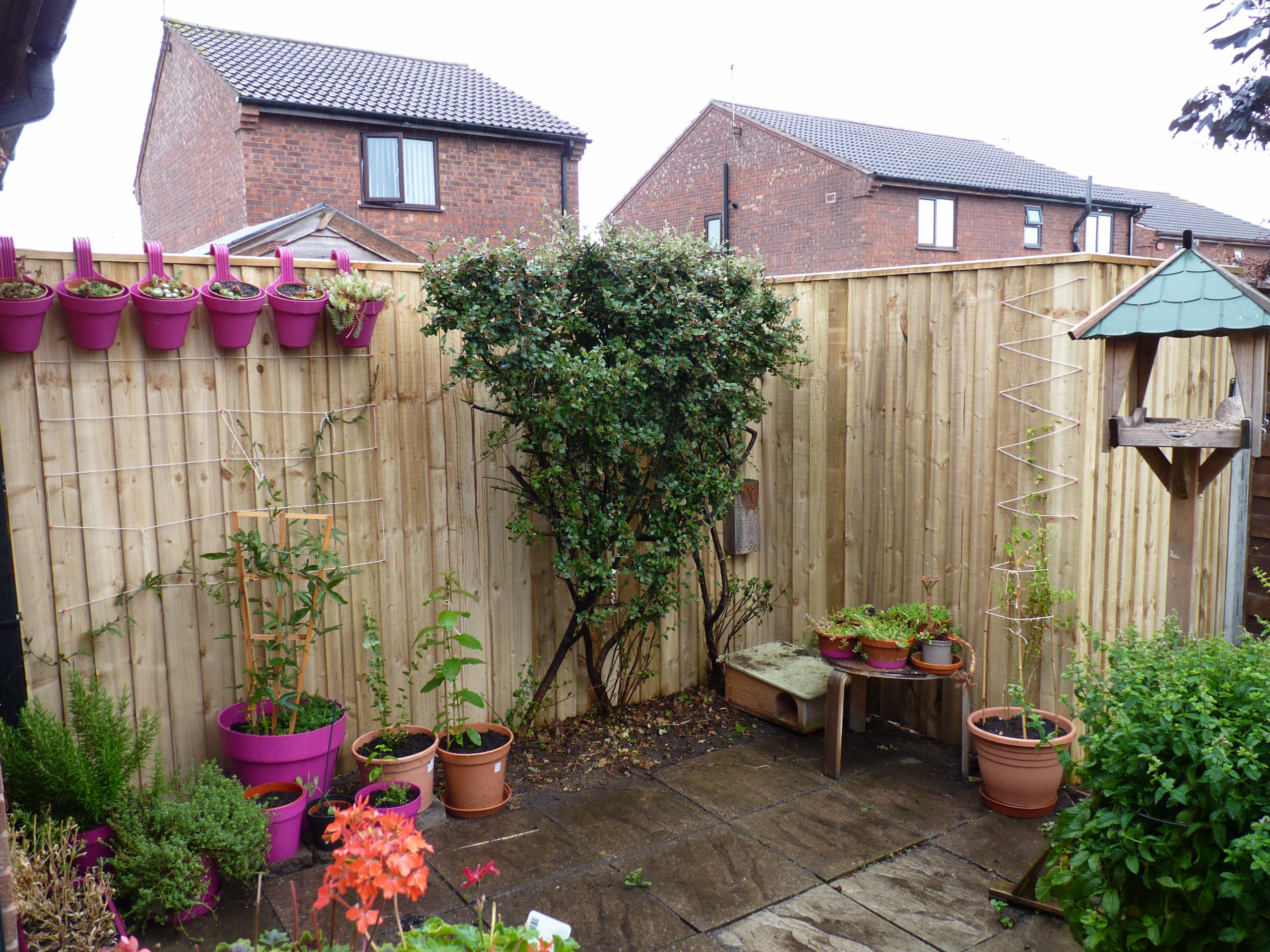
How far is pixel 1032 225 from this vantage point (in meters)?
20.7

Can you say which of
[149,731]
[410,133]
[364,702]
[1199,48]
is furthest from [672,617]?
[410,133]

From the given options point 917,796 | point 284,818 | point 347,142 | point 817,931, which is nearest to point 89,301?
point 284,818

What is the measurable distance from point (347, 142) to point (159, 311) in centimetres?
1158

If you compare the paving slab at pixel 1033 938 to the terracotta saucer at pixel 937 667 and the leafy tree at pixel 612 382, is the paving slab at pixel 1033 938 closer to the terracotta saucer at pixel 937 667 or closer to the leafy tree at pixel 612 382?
the terracotta saucer at pixel 937 667

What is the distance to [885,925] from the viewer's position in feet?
9.93

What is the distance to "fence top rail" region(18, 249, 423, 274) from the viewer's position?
3109 millimetres

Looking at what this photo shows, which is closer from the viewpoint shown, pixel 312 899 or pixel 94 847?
pixel 94 847

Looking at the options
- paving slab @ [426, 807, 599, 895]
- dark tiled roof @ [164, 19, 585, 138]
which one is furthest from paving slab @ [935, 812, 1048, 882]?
dark tiled roof @ [164, 19, 585, 138]

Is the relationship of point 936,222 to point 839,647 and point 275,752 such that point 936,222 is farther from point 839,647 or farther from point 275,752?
point 275,752

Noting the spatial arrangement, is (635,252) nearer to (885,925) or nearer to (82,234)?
(82,234)

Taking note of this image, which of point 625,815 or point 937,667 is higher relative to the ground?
point 937,667

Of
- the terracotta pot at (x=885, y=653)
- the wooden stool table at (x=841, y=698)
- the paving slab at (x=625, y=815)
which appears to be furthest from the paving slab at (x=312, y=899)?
the terracotta pot at (x=885, y=653)

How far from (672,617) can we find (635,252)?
2179mm

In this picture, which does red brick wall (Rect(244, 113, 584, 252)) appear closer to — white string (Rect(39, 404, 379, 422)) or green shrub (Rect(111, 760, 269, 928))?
white string (Rect(39, 404, 379, 422))
